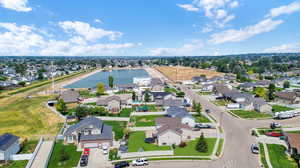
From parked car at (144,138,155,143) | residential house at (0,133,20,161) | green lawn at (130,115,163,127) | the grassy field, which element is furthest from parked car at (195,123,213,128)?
residential house at (0,133,20,161)

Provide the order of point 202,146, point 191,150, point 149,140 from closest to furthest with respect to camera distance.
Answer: point 202,146 → point 191,150 → point 149,140

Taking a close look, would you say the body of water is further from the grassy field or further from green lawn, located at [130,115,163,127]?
green lawn, located at [130,115,163,127]

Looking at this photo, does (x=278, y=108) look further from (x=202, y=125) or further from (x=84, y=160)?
(x=84, y=160)

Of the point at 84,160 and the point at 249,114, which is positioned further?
the point at 249,114

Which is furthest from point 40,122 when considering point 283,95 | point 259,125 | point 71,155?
point 283,95

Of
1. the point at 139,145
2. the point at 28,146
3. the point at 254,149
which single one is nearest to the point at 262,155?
the point at 254,149
